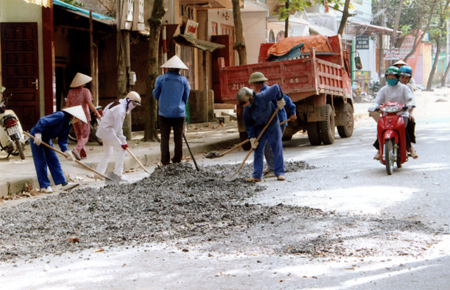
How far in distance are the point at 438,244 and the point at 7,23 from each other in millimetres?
12186

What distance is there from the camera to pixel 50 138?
944 cm

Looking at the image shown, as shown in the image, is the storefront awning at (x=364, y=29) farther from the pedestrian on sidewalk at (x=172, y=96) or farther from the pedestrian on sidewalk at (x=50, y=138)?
the pedestrian on sidewalk at (x=50, y=138)

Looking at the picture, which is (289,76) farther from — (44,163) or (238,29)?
(44,163)

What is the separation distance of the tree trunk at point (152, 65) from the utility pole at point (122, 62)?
0.61m

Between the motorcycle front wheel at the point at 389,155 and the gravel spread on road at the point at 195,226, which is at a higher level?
the motorcycle front wheel at the point at 389,155

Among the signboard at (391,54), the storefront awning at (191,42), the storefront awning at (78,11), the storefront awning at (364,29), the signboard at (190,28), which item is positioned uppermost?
the storefront awning at (364,29)

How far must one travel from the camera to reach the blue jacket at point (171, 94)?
1115 centimetres

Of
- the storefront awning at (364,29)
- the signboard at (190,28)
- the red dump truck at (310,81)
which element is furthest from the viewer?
the storefront awning at (364,29)

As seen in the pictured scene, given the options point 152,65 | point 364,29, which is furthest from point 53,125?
point 364,29

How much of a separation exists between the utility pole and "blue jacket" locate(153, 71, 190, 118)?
14.9 ft

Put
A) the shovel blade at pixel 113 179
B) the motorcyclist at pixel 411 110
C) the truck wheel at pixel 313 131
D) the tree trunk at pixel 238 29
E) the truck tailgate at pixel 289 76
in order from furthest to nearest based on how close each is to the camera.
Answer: the tree trunk at pixel 238 29 → the truck wheel at pixel 313 131 → the truck tailgate at pixel 289 76 → the motorcyclist at pixel 411 110 → the shovel blade at pixel 113 179

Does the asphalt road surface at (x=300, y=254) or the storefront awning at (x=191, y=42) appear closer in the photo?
the asphalt road surface at (x=300, y=254)

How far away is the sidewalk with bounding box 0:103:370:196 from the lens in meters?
9.81

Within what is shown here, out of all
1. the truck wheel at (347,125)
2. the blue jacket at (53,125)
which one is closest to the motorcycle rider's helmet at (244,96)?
the blue jacket at (53,125)
